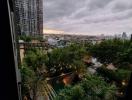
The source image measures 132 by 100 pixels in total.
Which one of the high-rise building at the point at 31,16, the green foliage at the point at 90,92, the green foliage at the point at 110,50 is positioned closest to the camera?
the green foliage at the point at 90,92

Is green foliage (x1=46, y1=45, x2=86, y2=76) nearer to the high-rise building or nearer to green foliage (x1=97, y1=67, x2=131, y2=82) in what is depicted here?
green foliage (x1=97, y1=67, x2=131, y2=82)

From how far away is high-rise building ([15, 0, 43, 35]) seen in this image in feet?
93.7

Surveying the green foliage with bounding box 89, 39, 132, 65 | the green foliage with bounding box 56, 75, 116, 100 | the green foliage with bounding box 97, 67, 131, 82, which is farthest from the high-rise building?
the green foliage with bounding box 56, 75, 116, 100

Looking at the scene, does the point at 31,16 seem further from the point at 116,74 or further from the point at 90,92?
the point at 90,92

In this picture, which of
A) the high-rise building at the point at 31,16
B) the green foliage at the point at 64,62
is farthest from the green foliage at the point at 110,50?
the high-rise building at the point at 31,16

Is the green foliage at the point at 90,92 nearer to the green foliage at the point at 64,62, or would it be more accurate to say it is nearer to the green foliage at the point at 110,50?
the green foliage at the point at 64,62

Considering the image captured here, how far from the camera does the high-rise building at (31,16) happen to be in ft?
93.7

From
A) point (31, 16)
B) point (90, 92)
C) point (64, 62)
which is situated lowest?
point (64, 62)

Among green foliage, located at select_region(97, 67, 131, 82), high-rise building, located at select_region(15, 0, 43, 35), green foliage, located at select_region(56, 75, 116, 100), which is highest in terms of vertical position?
high-rise building, located at select_region(15, 0, 43, 35)

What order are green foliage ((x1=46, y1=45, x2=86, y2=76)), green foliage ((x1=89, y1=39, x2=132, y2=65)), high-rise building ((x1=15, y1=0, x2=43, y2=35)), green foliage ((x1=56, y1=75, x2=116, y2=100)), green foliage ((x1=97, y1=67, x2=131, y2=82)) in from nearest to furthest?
green foliage ((x1=56, y1=75, x2=116, y2=100)) < green foliage ((x1=97, y1=67, x2=131, y2=82)) < green foliage ((x1=46, y1=45, x2=86, y2=76)) < green foliage ((x1=89, y1=39, x2=132, y2=65)) < high-rise building ((x1=15, y1=0, x2=43, y2=35))

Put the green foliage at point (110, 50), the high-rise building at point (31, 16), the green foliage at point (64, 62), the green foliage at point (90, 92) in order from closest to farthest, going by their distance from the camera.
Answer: the green foliage at point (90, 92)
the green foliage at point (64, 62)
the green foliage at point (110, 50)
the high-rise building at point (31, 16)

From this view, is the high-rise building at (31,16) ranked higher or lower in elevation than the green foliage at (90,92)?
higher

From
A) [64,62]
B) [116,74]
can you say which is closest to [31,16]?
[64,62]

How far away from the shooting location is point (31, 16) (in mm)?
31078
